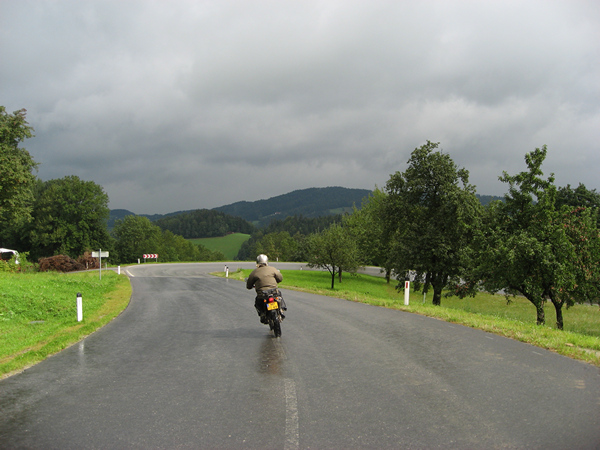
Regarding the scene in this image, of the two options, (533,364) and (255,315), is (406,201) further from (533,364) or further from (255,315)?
(533,364)

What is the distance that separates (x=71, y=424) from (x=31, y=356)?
413 cm

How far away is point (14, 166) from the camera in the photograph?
2725 centimetres

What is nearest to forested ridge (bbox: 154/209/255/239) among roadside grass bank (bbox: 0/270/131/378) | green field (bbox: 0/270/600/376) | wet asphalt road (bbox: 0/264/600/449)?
green field (bbox: 0/270/600/376)

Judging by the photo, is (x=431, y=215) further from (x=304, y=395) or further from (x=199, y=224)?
(x=199, y=224)

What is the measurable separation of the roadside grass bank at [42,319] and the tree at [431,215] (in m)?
18.2

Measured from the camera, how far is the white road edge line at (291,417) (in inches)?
149

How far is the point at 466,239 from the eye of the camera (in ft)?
86.8

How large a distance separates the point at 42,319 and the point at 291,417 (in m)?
12.3

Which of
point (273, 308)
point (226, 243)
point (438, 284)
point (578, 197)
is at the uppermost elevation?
Answer: point (578, 197)

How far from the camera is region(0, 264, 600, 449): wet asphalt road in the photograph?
3.97 m

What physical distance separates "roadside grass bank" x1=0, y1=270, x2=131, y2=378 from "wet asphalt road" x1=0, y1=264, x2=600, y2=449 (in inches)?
21.1

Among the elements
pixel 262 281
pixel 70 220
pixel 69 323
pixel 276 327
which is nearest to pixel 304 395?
pixel 276 327

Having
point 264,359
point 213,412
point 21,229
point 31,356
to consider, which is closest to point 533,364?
point 264,359

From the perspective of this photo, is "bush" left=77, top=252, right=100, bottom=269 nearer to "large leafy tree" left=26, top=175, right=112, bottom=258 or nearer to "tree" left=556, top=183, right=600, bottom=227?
"large leafy tree" left=26, top=175, right=112, bottom=258
